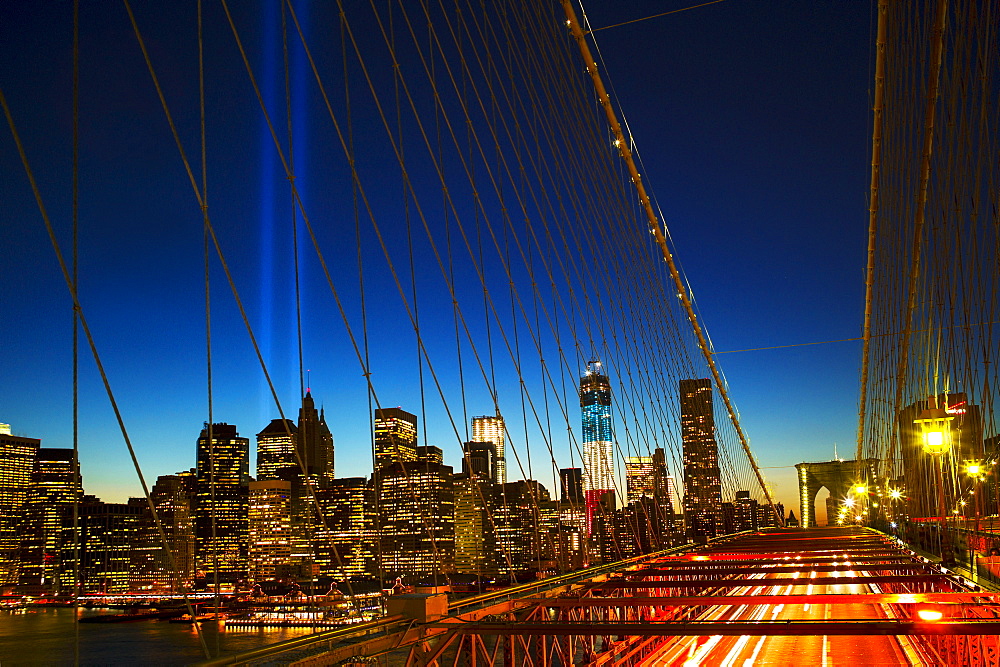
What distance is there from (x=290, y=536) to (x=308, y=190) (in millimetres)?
6724

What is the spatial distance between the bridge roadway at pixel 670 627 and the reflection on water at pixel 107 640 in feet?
80.7

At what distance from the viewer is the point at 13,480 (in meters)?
10.4

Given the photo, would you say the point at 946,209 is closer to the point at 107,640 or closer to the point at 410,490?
the point at 410,490

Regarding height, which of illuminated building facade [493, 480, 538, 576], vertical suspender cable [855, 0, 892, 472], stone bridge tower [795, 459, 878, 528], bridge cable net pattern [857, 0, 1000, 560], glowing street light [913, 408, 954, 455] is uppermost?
vertical suspender cable [855, 0, 892, 472]

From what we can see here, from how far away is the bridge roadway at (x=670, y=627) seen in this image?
4.61 m

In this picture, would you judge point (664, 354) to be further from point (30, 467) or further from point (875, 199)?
point (30, 467)

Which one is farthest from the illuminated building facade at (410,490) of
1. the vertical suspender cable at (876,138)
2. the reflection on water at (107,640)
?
the reflection on water at (107,640)

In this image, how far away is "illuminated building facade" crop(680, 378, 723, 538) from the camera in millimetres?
34625

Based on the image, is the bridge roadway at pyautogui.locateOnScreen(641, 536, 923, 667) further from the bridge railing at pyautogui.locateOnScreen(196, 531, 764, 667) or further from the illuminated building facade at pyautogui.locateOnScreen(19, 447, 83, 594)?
the illuminated building facade at pyautogui.locateOnScreen(19, 447, 83, 594)

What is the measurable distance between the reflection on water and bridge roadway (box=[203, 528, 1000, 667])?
24.6m

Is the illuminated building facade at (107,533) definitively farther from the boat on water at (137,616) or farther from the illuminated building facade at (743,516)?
the illuminated building facade at (743,516)

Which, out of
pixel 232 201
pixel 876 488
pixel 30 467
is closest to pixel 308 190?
pixel 232 201

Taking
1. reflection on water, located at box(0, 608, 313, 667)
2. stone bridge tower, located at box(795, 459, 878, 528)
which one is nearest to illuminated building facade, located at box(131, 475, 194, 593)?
reflection on water, located at box(0, 608, 313, 667)

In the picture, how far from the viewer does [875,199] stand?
74.8 feet
